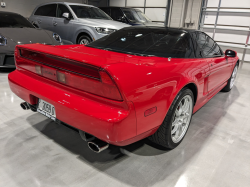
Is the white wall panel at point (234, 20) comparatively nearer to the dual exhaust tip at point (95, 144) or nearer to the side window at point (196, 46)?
the side window at point (196, 46)

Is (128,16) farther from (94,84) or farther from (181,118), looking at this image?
(94,84)

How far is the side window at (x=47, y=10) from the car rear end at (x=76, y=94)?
4.47 m

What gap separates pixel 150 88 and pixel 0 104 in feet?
7.25

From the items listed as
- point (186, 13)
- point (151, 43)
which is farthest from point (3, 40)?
point (186, 13)

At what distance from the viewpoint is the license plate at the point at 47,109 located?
1.50 meters

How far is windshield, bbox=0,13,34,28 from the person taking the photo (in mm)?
4191

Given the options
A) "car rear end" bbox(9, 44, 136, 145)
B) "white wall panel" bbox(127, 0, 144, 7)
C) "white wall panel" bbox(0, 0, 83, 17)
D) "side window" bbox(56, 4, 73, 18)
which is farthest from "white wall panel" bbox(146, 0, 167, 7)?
"car rear end" bbox(9, 44, 136, 145)

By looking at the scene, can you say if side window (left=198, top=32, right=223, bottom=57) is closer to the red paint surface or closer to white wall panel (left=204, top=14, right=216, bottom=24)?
the red paint surface

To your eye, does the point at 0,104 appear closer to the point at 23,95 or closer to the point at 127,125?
the point at 23,95

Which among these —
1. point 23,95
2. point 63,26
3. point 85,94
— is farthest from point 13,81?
point 63,26

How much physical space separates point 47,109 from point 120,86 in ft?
2.40

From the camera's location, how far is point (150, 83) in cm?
132

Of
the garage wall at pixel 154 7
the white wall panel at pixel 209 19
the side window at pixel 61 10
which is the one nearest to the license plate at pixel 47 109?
the side window at pixel 61 10

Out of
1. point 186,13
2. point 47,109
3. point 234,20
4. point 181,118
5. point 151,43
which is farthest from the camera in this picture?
point 186,13
